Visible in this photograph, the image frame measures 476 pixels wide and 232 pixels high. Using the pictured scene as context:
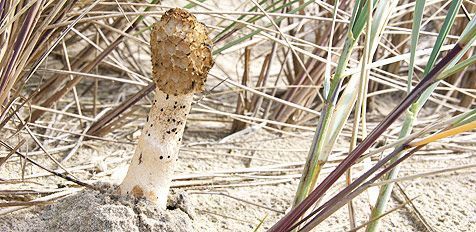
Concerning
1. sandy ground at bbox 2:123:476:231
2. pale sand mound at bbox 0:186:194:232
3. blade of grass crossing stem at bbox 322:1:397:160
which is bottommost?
pale sand mound at bbox 0:186:194:232

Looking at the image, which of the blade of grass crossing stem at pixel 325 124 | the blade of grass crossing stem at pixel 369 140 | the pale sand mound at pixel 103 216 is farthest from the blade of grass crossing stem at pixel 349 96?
the pale sand mound at pixel 103 216

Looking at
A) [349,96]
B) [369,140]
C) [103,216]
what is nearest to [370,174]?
[369,140]

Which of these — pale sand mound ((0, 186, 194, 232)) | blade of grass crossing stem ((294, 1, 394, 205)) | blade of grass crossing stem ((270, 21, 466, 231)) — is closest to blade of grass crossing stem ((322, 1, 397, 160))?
blade of grass crossing stem ((294, 1, 394, 205))

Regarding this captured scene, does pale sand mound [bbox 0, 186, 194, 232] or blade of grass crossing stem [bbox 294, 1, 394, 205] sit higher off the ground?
blade of grass crossing stem [bbox 294, 1, 394, 205]

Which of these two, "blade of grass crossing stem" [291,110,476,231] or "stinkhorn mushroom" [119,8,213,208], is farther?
"stinkhorn mushroom" [119,8,213,208]

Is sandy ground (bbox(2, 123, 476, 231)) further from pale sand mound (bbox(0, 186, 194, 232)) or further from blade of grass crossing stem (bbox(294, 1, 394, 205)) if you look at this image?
blade of grass crossing stem (bbox(294, 1, 394, 205))

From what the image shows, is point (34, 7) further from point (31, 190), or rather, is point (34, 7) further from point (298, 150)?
point (298, 150)

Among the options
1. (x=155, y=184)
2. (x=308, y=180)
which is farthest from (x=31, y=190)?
(x=308, y=180)
